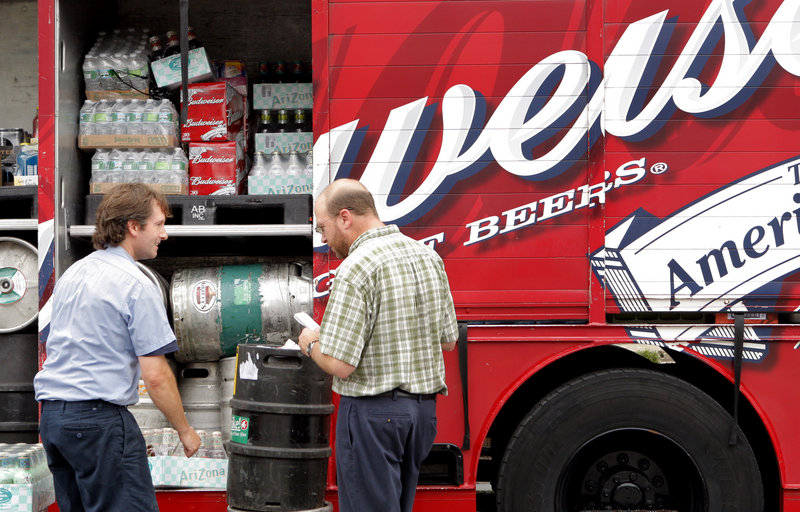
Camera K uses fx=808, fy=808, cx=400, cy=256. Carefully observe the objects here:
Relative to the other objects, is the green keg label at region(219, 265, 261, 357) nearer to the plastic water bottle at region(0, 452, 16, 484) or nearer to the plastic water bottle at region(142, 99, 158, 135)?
the plastic water bottle at region(142, 99, 158, 135)

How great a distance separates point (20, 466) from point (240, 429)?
1.10 metres

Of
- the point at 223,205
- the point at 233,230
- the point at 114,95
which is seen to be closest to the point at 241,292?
the point at 233,230

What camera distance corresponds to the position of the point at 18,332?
454cm

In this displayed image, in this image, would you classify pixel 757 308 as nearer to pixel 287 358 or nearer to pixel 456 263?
pixel 456 263

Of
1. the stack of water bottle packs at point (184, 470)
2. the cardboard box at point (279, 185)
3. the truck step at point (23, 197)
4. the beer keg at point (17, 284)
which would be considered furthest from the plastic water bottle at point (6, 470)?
the cardboard box at point (279, 185)

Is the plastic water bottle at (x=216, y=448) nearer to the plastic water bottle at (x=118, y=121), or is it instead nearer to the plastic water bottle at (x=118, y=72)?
the plastic water bottle at (x=118, y=121)

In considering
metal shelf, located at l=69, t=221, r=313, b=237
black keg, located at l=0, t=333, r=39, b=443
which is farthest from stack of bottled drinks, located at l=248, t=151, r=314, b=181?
black keg, located at l=0, t=333, r=39, b=443

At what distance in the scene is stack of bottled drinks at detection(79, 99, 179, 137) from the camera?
459 centimetres

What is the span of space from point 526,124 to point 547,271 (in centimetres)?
77

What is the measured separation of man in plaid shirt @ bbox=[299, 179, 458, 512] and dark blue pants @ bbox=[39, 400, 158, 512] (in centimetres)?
78

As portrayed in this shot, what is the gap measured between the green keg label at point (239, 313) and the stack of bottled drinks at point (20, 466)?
1084 mm

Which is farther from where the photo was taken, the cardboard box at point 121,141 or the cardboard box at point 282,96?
the cardboard box at point 282,96

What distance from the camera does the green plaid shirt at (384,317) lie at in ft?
10.1

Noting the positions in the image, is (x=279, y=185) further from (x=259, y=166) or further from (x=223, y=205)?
(x=223, y=205)
